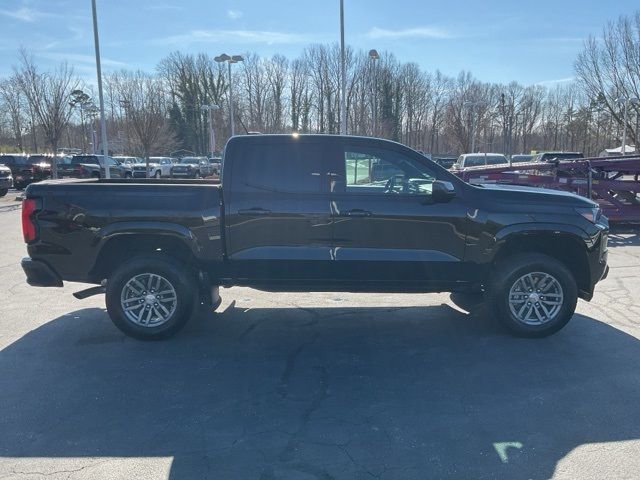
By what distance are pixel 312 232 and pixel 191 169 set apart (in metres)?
35.5

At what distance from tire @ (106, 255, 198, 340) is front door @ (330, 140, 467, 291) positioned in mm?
1629

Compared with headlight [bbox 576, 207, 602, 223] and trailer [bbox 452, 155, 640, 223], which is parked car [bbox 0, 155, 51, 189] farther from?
headlight [bbox 576, 207, 602, 223]

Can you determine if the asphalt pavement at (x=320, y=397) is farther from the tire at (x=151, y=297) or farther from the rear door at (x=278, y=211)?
the rear door at (x=278, y=211)

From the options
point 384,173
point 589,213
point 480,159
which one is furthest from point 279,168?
point 480,159

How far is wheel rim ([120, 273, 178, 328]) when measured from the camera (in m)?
5.21

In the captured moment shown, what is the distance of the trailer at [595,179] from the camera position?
1195 cm

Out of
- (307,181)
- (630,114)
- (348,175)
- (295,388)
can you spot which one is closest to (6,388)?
(295,388)

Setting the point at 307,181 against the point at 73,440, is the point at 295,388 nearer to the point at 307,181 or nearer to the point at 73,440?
the point at 73,440

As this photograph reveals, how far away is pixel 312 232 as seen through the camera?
201 inches

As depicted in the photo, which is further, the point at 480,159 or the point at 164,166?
the point at 164,166

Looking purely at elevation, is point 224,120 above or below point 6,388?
above

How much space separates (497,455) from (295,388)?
5.40 ft

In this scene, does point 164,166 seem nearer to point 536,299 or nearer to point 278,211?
point 278,211

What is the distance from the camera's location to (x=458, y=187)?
5.16 meters
